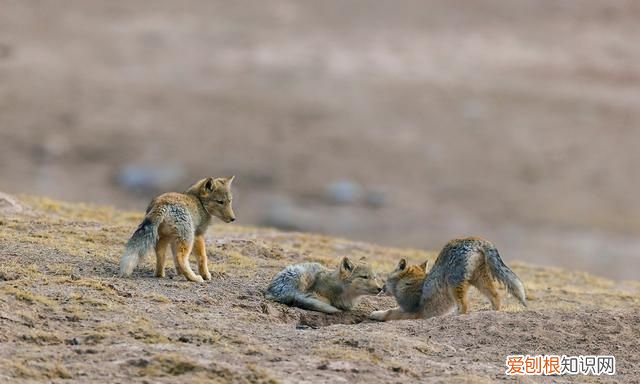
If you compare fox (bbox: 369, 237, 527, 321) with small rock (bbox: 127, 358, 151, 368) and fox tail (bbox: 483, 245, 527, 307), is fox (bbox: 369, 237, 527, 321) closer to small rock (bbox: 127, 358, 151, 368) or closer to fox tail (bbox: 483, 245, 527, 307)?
fox tail (bbox: 483, 245, 527, 307)

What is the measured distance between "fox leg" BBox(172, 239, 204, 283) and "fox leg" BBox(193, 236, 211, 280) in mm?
238

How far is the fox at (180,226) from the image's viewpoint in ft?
42.7

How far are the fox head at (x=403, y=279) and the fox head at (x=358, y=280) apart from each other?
181 mm

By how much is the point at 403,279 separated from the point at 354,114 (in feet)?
94.0

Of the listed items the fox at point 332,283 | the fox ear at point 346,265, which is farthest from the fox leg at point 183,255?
the fox ear at point 346,265

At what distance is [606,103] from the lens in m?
42.9

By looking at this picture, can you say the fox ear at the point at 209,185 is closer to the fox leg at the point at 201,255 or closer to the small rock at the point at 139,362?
the fox leg at the point at 201,255

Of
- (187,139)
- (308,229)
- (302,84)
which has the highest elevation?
(302,84)

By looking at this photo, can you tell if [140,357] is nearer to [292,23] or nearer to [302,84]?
[302,84]

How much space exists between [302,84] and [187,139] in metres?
5.52

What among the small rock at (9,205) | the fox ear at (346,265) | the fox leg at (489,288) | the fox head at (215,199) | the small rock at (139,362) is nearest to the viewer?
the small rock at (139,362)

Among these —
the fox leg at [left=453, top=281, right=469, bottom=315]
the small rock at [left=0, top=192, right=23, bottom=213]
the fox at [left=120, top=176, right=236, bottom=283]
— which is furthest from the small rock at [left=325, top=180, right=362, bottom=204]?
the fox leg at [left=453, top=281, right=469, bottom=315]

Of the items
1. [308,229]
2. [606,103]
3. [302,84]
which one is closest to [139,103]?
[302,84]

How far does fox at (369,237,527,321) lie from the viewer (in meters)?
12.9
